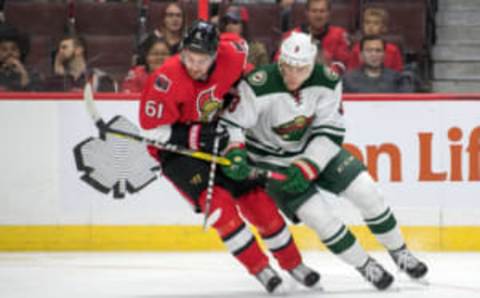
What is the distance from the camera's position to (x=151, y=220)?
22.3ft

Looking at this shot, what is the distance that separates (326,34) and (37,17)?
1.63 meters

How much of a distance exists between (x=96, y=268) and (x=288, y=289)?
122 cm

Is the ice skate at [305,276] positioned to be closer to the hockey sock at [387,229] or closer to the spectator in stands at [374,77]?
the hockey sock at [387,229]

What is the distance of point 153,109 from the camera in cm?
516

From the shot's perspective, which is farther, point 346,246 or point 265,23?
point 265,23

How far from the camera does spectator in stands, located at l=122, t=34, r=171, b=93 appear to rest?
6.92 m

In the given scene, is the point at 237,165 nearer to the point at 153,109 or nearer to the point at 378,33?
the point at 153,109

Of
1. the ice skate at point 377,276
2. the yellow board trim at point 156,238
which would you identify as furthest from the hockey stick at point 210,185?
the yellow board trim at point 156,238

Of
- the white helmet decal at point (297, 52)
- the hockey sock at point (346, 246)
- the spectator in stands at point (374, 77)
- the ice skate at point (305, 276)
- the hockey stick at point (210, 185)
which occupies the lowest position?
the ice skate at point (305, 276)

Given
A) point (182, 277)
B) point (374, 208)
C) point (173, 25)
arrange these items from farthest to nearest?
point (173, 25), point (182, 277), point (374, 208)

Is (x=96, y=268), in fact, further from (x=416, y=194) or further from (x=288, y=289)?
(x=416, y=194)

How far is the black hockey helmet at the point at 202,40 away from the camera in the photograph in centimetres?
511

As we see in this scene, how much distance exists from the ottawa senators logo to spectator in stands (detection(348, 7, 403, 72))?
73.0 inches

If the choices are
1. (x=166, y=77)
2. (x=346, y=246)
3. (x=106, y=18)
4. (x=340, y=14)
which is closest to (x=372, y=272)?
(x=346, y=246)
